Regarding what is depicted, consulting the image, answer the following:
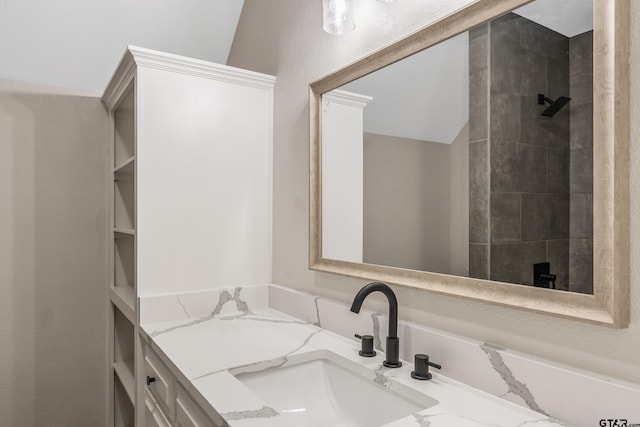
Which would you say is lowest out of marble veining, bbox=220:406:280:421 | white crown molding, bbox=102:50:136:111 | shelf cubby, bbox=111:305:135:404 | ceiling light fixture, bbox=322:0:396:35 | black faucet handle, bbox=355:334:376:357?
shelf cubby, bbox=111:305:135:404

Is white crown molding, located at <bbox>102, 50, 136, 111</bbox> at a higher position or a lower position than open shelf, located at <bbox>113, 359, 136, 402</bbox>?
higher

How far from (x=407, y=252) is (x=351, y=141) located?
0.46 meters

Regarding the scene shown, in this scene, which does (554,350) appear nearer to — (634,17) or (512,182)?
(512,182)

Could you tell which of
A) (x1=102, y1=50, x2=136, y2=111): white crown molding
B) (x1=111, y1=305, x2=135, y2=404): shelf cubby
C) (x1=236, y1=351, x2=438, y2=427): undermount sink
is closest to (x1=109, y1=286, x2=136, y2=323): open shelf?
(x1=111, y1=305, x2=135, y2=404): shelf cubby

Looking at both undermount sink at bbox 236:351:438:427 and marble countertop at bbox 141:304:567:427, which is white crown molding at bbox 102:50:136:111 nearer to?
marble countertop at bbox 141:304:567:427

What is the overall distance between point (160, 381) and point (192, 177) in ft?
2.52

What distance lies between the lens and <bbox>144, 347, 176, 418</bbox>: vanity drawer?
4.11 feet

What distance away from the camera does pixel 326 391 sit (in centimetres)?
124

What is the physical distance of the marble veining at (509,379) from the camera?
0.90 m

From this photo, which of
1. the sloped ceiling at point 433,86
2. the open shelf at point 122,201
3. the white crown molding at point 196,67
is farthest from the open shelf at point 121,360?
the sloped ceiling at point 433,86

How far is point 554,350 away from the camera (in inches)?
35.1

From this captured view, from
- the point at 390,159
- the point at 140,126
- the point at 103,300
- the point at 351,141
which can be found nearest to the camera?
the point at 390,159

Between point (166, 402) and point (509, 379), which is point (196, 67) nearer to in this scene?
point (166, 402)

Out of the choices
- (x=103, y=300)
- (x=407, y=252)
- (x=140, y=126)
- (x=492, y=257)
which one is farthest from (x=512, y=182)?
(x=103, y=300)
